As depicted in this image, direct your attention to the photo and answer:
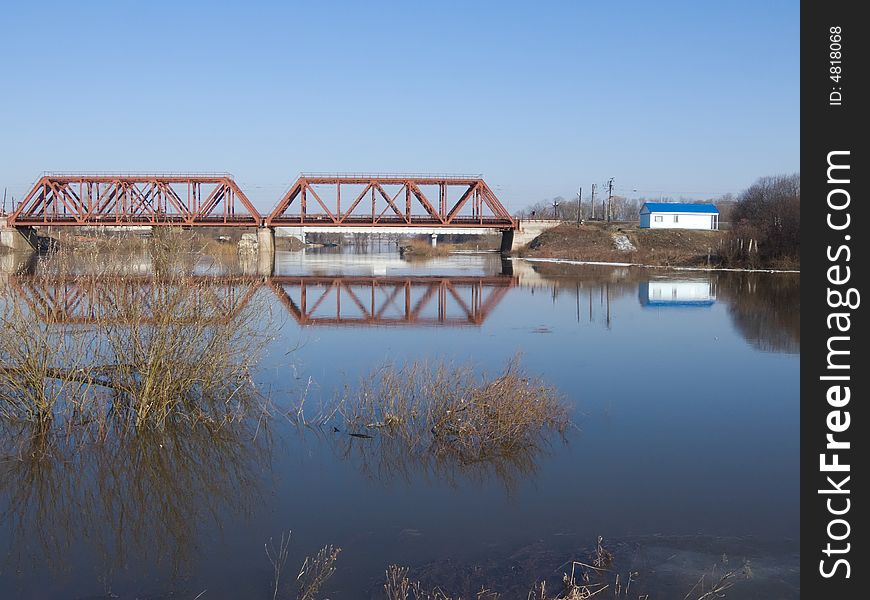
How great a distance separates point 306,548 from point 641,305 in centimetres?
2747

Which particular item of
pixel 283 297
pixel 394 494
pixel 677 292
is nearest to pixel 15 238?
pixel 283 297

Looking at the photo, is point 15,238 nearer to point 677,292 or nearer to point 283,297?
point 283,297

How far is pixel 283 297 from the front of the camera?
35844mm

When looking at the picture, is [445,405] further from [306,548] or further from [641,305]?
[641,305]

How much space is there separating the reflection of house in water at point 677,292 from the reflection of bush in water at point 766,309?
2.85 feet

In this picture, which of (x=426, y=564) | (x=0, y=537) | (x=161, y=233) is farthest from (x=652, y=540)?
(x=161, y=233)

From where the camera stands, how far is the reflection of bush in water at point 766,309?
23.6 metres

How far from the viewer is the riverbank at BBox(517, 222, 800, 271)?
71.2 meters

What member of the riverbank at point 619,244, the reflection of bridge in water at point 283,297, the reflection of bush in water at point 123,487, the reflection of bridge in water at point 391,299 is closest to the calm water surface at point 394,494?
the reflection of bush in water at point 123,487

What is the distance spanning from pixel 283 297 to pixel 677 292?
65.4 ft

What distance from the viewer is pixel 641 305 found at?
3400 centimetres
